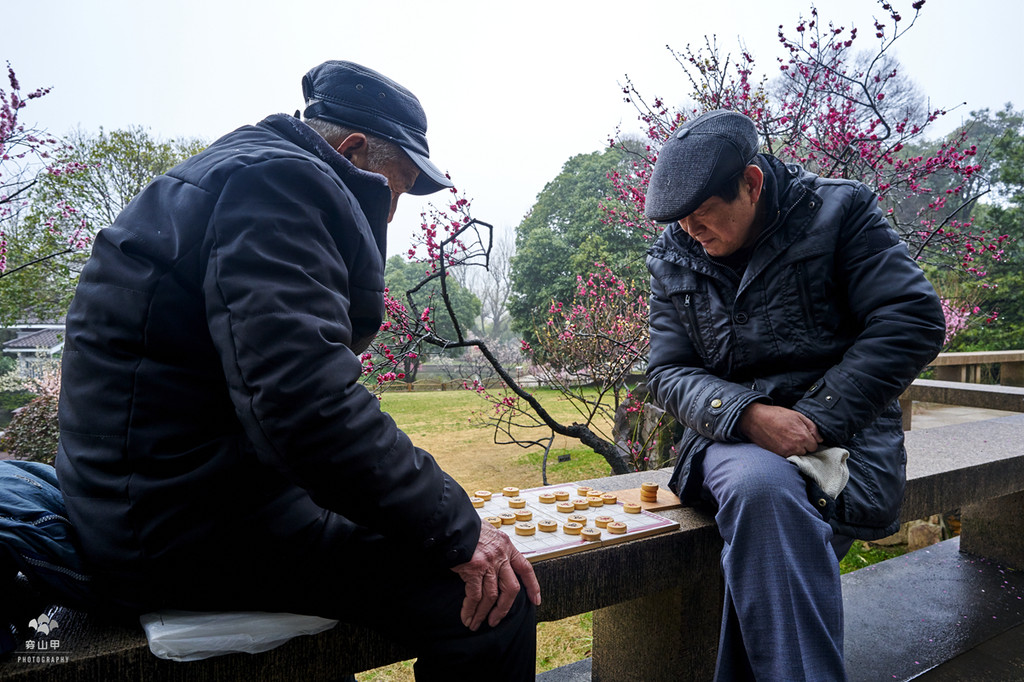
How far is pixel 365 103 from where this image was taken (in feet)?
4.34

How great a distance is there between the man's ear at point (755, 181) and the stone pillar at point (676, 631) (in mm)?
1068

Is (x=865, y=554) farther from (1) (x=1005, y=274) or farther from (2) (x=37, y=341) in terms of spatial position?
(2) (x=37, y=341)

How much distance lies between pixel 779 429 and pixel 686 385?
296 mm

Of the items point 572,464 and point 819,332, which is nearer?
point 819,332

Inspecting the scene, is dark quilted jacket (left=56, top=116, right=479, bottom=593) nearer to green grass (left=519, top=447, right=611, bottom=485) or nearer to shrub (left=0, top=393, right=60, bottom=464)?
green grass (left=519, top=447, right=611, bottom=485)

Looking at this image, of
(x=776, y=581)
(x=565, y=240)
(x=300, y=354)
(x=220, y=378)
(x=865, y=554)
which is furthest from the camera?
(x=565, y=240)

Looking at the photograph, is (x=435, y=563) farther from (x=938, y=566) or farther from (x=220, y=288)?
(x=938, y=566)

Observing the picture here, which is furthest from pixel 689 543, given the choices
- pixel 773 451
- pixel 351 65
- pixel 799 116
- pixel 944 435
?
pixel 799 116

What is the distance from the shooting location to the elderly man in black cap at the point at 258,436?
0.90 metres

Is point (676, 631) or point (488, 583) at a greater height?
point (488, 583)

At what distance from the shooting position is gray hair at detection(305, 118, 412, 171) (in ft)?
4.34

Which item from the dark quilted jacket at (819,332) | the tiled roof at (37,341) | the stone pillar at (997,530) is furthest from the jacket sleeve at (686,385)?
the tiled roof at (37,341)

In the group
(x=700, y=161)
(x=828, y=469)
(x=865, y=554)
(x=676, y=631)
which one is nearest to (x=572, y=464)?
(x=865, y=554)

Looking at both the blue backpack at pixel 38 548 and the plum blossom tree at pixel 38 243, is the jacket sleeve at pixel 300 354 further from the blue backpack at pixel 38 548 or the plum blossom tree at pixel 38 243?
the plum blossom tree at pixel 38 243
